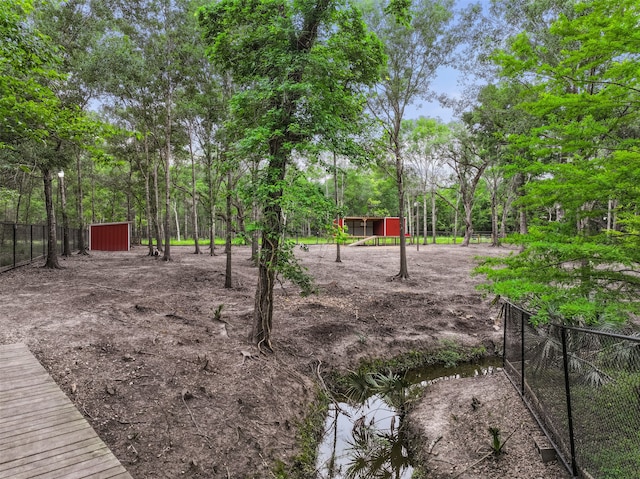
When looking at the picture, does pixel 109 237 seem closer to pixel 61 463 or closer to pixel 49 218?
pixel 49 218

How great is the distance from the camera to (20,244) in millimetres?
13883

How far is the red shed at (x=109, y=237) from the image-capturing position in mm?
26844

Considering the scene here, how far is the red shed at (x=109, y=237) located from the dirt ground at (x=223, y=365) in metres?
16.0

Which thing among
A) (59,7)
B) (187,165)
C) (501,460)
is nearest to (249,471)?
(501,460)

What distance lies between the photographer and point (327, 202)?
548 centimetres

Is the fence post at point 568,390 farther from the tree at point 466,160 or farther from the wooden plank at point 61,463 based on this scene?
the tree at point 466,160

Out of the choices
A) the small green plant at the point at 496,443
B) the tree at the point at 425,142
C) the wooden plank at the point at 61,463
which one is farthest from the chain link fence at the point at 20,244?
Result: the tree at the point at 425,142

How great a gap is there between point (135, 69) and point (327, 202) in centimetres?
1452

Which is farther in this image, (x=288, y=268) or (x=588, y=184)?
(x=288, y=268)

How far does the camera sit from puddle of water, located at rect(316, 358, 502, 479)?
492 centimetres

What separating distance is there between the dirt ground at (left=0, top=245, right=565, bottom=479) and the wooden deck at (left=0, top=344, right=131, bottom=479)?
0.32 metres

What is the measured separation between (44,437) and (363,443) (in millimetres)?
4283

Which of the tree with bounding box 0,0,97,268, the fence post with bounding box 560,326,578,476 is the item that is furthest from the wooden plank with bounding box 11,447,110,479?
the tree with bounding box 0,0,97,268

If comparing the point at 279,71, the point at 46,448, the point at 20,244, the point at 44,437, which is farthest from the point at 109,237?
the point at 46,448
